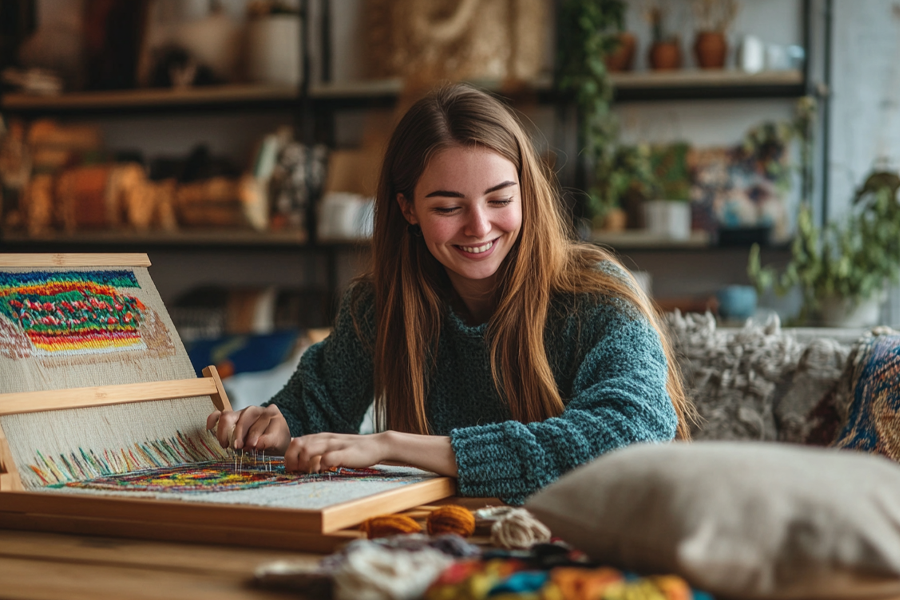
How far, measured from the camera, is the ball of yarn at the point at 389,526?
85 centimetres

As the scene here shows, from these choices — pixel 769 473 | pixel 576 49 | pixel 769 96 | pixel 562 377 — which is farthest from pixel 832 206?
pixel 769 473

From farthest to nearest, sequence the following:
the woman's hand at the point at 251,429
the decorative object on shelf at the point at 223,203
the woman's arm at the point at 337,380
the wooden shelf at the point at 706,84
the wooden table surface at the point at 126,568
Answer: the decorative object on shelf at the point at 223,203
the wooden shelf at the point at 706,84
the woman's arm at the point at 337,380
the woman's hand at the point at 251,429
the wooden table surface at the point at 126,568

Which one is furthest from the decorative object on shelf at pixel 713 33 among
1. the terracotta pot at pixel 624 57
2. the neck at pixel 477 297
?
the neck at pixel 477 297

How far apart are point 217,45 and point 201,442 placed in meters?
2.86

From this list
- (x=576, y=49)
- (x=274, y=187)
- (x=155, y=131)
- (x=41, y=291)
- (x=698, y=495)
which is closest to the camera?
(x=698, y=495)

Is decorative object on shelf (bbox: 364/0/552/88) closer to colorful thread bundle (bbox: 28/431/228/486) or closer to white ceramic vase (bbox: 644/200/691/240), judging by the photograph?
white ceramic vase (bbox: 644/200/691/240)

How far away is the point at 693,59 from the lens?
3.37m

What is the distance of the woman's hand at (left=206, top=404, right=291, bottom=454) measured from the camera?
47.9 inches

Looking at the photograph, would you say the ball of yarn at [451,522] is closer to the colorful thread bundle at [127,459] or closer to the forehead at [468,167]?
the colorful thread bundle at [127,459]

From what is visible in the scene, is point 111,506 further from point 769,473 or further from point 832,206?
point 832,206

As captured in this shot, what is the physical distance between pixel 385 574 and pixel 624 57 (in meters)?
2.99

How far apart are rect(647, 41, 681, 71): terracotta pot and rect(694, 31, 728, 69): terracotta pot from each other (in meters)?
0.08

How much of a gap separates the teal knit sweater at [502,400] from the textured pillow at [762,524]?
0.41 metres

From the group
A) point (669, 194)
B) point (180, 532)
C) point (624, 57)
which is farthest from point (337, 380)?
point (624, 57)
